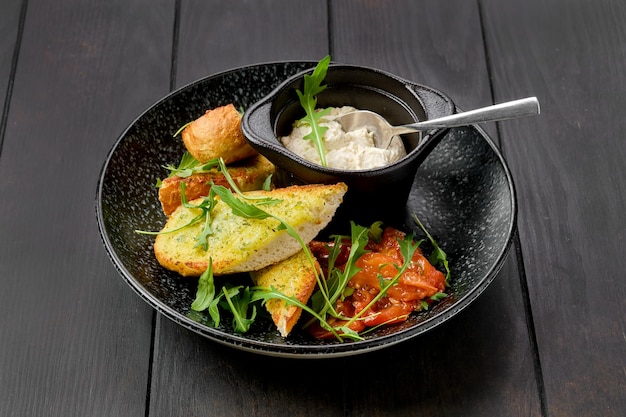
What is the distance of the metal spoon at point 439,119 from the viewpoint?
1.98 m

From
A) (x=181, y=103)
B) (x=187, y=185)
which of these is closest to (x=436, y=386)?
(x=187, y=185)

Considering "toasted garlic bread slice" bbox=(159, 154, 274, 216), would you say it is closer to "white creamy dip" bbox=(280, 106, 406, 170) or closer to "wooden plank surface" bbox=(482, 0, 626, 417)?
"white creamy dip" bbox=(280, 106, 406, 170)

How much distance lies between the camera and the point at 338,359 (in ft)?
7.16

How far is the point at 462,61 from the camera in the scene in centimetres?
287

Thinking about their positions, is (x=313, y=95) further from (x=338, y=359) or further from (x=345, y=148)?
(x=338, y=359)

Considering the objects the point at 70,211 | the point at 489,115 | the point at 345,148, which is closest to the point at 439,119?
the point at 489,115

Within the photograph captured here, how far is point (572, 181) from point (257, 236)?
46.2 inches

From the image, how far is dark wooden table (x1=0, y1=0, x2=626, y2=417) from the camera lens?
2.15 m

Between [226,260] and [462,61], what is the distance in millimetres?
1361

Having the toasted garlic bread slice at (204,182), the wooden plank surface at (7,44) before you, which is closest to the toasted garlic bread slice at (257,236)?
the toasted garlic bread slice at (204,182)

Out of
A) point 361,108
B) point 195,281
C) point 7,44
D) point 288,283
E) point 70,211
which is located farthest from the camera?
point 7,44

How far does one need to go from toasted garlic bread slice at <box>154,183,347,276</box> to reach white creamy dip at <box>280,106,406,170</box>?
4.5 inches

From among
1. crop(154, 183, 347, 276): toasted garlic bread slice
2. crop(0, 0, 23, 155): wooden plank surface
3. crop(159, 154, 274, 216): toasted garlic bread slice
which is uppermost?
crop(0, 0, 23, 155): wooden plank surface

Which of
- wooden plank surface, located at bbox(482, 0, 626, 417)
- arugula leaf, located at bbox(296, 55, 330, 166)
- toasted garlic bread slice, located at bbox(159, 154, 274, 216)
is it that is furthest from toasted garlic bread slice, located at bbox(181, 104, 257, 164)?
wooden plank surface, located at bbox(482, 0, 626, 417)
